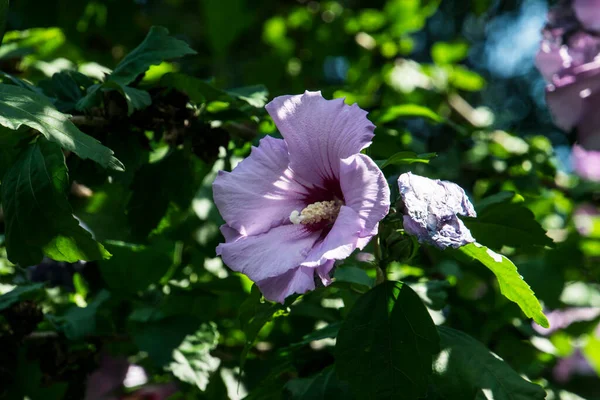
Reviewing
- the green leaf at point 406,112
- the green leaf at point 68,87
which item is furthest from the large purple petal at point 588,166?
the green leaf at point 68,87

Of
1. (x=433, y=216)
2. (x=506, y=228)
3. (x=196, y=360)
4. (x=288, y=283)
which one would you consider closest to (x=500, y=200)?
(x=506, y=228)

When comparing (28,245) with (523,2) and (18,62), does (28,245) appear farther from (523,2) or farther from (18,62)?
(523,2)

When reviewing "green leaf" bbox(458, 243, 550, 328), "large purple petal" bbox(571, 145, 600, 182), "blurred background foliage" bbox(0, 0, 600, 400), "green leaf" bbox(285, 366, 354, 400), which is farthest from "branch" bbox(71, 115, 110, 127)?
"large purple petal" bbox(571, 145, 600, 182)

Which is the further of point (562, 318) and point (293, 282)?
point (562, 318)

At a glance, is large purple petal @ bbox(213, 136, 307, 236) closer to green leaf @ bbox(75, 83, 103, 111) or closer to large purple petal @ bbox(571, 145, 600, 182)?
green leaf @ bbox(75, 83, 103, 111)

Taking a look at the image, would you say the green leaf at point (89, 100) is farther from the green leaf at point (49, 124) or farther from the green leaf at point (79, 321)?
the green leaf at point (79, 321)

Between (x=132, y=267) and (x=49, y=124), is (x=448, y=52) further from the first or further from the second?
(x=49, y=124)
